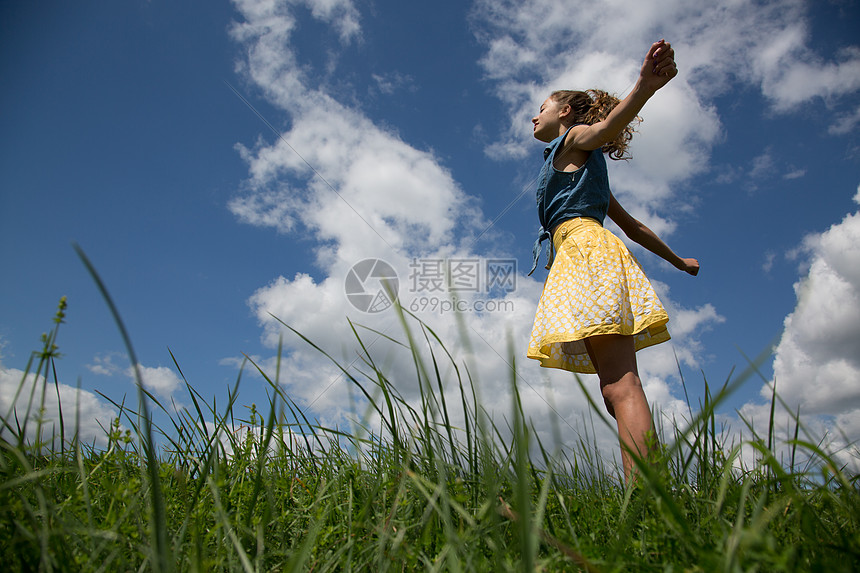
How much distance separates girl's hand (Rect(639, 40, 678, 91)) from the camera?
6.91 feet

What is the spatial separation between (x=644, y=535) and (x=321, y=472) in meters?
1.05

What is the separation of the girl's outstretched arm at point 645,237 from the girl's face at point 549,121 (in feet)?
1.84

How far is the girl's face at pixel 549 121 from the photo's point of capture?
123 inches

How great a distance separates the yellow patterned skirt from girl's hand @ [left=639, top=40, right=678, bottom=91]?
731mm

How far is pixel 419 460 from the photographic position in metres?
1.35

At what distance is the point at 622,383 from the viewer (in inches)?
84.3

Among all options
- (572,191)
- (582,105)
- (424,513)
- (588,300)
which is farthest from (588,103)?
(424,513)

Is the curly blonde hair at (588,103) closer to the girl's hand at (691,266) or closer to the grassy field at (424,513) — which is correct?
the girl's hand at (691,266)

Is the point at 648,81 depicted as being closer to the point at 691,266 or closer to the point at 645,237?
the point at 645,237

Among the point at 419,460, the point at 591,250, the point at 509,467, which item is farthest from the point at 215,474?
the point at 591,250

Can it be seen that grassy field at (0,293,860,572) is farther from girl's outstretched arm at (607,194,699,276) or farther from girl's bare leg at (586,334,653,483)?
A: girl's outstretched arm at (607,194,699,276)

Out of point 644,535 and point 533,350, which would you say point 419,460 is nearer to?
point 644,535

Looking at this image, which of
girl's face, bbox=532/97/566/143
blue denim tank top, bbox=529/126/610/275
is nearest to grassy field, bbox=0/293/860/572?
blue denim tank top, bbox=529/126/610/275

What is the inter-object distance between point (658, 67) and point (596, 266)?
0.91m
